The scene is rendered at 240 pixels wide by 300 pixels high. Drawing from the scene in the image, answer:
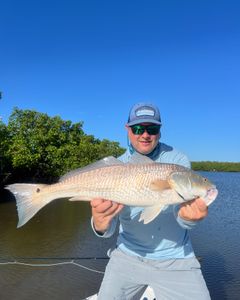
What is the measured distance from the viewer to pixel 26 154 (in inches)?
1390

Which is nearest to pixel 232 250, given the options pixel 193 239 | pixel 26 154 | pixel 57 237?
pixel 193 239

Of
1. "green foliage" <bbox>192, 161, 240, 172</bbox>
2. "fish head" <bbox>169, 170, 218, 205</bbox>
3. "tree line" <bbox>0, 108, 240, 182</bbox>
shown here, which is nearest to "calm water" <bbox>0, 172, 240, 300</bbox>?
"fish head" <bbox>169, 170, 218, 205</bbox>

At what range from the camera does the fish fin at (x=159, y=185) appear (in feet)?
11.7

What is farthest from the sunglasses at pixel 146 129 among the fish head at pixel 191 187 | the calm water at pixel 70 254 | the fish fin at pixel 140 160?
the calm water at pixel 70 254

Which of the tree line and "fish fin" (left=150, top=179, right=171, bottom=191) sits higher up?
the tree line

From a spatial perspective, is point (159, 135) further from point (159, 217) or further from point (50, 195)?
point (50, 195)

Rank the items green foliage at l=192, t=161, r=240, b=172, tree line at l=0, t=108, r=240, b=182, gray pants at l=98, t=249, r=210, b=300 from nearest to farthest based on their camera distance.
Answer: gray pants at l=98, t=249, r=210, b=300
tree line at l=0, t=108, r=240, b=182
green foliage at l=192, t=161, r=240, b=172

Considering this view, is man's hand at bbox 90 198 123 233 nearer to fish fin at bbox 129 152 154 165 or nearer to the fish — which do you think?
the fish

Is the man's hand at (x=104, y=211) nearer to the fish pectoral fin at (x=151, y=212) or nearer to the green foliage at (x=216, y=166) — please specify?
the fish pectoral fin at (x=151, y=212)

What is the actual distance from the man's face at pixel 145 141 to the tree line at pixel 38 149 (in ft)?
100

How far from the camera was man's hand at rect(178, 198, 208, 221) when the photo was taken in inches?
140

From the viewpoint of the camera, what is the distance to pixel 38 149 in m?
37.6

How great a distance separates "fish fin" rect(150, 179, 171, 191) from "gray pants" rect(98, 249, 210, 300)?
2.82 ft

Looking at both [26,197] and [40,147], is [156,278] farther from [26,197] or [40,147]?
[40,147]
